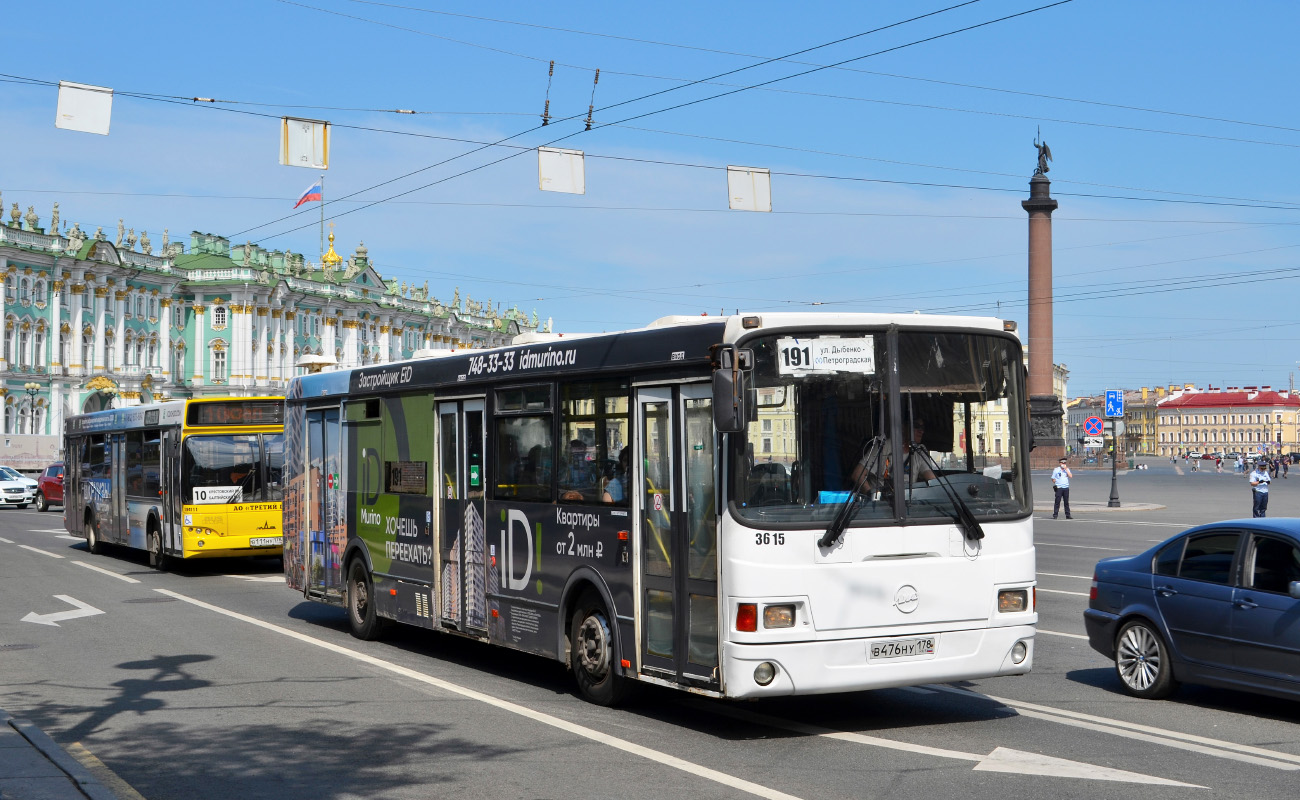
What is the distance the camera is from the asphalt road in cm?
734

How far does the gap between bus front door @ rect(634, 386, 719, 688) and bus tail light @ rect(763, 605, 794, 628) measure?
360 mm

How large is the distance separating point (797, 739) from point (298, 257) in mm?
109625

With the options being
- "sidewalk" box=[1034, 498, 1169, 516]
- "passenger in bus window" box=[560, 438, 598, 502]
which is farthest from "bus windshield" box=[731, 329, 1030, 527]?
"sidewalk" box=[1034, 498, 1169, 516]

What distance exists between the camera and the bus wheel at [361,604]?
44.9 feet

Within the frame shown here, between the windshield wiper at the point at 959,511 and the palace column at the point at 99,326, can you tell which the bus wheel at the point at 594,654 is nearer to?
the windshield wiper at the point at 959,511

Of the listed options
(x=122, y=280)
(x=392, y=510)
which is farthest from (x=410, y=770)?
(x=122, y=280)

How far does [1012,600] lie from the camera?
8914 millimetres

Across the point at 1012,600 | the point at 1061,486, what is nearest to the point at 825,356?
the point at 1012,600

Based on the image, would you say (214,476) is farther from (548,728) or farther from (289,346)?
(289,346)

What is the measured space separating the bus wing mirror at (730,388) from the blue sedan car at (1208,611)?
373 centimetres

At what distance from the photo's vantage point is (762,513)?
830cm

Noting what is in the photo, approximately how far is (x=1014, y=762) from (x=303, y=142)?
509 inches

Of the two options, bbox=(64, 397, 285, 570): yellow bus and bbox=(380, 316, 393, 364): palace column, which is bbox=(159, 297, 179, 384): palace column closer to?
bbox=(380, 316, 393, 364): palace column

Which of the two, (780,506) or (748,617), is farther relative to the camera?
(780,506)
